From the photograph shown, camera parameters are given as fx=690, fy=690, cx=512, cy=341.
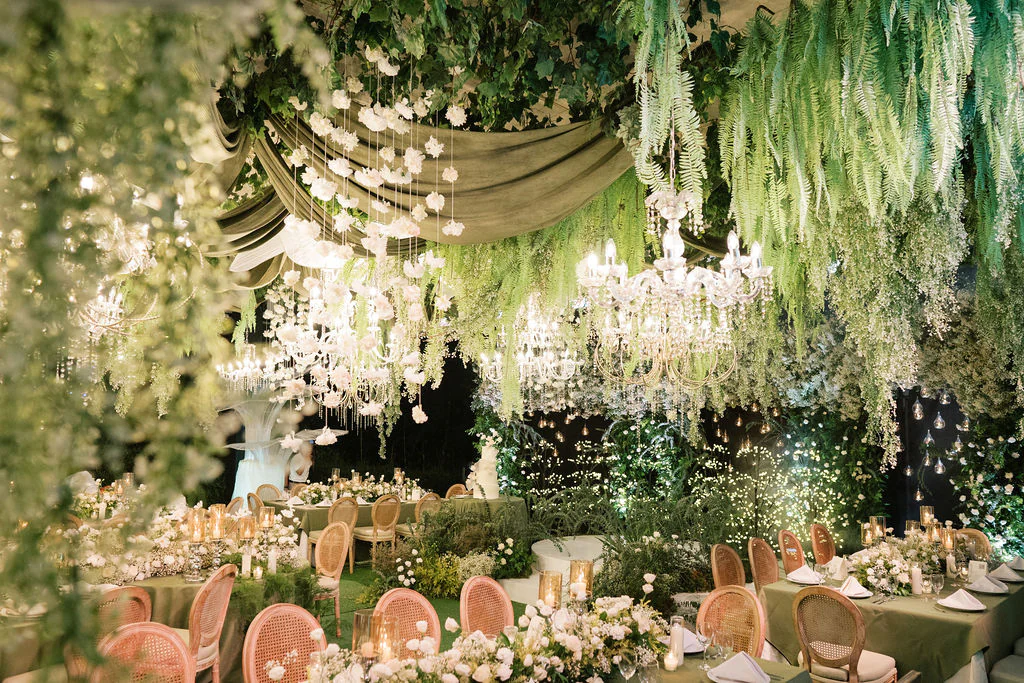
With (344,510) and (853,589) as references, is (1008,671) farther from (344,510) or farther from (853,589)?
(344,510)

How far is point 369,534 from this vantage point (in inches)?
354

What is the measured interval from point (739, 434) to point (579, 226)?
6.38 meters

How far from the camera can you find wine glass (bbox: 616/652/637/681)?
2.81 meters

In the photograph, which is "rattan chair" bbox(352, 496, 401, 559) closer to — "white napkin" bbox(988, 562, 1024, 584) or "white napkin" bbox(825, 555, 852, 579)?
"white napkin" bbox(825, 555, 852, 579)

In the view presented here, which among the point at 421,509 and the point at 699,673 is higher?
the point at 699,673

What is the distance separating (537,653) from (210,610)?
2.48m

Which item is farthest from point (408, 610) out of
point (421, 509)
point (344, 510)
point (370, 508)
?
point (370, 508)

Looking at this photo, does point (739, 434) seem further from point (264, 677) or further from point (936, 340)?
point (264, 677)

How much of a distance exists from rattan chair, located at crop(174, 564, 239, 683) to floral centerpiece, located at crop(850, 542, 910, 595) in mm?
4281

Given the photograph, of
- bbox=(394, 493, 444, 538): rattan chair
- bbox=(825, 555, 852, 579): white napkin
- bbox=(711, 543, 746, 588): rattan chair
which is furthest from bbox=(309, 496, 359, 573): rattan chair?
bbox=(825, 555, 852, 579): white napkin

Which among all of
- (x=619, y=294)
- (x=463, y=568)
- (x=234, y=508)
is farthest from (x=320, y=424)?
(x=619, y=294)

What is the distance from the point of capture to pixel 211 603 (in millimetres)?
4160

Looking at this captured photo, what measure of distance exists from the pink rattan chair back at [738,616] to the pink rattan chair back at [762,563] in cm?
216

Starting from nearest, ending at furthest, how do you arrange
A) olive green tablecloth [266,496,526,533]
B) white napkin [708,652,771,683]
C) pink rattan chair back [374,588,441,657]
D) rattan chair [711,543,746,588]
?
white napkin [708,652,771,683]
pink rattan chair back [374,588,441,657]
rattan chair [711,543,746,588]
olive green tablecloth [266,496,526,533]
